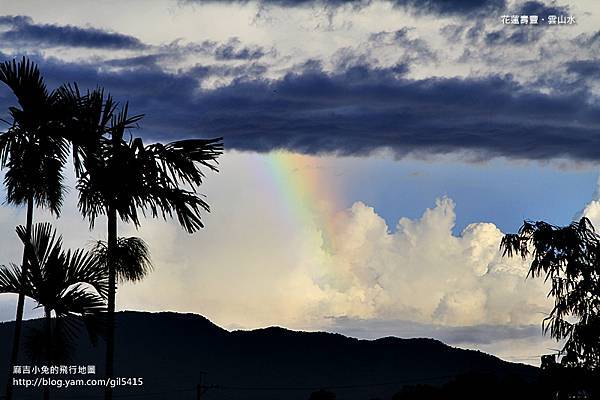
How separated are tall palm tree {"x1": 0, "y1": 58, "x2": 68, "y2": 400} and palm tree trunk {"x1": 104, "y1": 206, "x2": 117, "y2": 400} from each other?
3011 mm

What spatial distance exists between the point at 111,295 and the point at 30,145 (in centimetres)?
595

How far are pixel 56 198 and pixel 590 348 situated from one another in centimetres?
1495

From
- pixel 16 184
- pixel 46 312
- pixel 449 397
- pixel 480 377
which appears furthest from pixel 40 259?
pixel 480 377

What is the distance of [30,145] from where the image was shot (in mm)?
25875

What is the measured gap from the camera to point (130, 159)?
22609 mm

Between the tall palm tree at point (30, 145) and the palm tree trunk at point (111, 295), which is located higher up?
the tall palm tree at point (30, 145)

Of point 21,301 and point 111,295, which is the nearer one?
point 111,295

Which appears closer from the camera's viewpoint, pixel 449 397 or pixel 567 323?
pixel 567 323

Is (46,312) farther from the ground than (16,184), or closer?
closer

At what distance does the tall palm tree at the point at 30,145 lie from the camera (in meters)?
25.2

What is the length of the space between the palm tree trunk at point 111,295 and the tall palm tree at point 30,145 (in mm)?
3011

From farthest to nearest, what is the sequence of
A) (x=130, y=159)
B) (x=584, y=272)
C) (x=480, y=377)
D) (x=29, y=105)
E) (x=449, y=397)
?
1. (x=480, y=377)
2. (x=449, y=397)
3. (x=584, y=272)
4. (x=29, y=105)
5. (x=130, y=159)

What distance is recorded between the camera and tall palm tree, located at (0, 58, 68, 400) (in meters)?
25.2

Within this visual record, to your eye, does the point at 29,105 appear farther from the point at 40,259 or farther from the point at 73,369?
the point at 73,369
